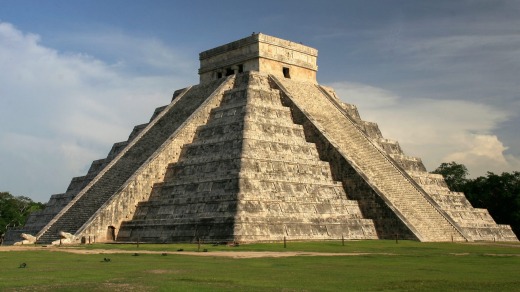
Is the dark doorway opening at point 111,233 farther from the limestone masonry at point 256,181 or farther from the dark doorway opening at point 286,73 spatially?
the dark doorway opening at point 286,73

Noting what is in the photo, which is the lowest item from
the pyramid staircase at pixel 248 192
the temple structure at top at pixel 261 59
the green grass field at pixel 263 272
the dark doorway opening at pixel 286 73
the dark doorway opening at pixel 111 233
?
the green grass field at pixel 263 272

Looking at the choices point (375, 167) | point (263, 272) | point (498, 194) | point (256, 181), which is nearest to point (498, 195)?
point (498, 194)

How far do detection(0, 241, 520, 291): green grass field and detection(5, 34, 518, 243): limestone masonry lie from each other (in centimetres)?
693

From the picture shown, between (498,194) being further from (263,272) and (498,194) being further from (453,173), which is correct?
(263,272)

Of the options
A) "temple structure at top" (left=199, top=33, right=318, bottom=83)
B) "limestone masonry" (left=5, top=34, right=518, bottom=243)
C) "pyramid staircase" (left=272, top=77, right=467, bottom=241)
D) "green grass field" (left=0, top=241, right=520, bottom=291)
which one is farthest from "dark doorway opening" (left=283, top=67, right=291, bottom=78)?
"green grass field" (left=0, top=241, right=520, bottom=291)

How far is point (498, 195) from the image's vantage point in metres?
49.8

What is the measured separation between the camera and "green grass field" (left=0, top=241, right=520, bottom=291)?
1280cm

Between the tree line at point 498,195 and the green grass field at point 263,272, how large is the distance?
1078 inches

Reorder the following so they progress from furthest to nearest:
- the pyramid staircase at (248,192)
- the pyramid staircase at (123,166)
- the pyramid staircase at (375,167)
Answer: the pyramid staircase at (123,166) < the pyramid staircase at (375,167) < the pyramid staircase at (248,192)

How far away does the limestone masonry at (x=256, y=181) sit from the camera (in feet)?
96.5

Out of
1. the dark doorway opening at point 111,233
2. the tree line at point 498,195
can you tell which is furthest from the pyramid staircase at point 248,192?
the tree line at point 498,195

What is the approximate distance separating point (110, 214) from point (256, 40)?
1508cm

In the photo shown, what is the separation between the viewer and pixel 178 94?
A: 4475 centimetres

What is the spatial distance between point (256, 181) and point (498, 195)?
2735cm
